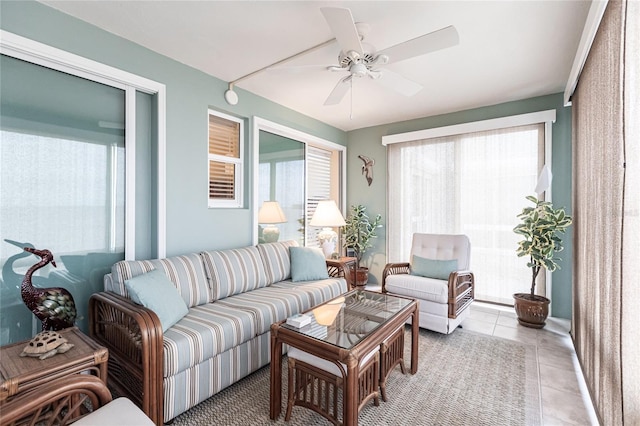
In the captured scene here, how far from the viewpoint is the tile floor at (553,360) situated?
190cm

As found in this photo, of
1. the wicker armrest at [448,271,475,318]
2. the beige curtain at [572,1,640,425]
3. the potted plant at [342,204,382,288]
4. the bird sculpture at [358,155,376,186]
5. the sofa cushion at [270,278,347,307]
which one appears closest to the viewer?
the beige curtain at [572,1,640,425]

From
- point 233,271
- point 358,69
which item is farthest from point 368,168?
point 233,271

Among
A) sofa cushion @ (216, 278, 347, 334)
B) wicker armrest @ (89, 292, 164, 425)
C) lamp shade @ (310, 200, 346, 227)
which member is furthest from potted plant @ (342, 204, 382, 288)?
wicker armrest @ (89, 292, 164, 425)

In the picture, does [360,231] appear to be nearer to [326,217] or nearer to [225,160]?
[326,217]

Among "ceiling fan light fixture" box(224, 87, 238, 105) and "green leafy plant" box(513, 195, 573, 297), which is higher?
"ceiling fan light fixture" box(224, 87, 238, 105)

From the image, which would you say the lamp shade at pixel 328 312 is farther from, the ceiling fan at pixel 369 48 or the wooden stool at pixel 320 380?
the ceiling fan at pixel 369 48

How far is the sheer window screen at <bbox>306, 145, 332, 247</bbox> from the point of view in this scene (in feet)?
15.3

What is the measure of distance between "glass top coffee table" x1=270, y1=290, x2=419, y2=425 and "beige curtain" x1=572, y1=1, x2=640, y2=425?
1.13m

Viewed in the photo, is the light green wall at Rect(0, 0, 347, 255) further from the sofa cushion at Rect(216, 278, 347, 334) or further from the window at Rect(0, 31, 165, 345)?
the sofa cushion at Rect(216, 278, 347, 334)

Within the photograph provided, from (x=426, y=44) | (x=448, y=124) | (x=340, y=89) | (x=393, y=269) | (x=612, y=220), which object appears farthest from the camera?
(x=448, y=124)

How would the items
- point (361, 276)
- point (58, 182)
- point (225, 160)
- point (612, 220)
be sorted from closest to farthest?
point (612, 220) < point (58, 182) < point (225, 160) < point (361, 276)

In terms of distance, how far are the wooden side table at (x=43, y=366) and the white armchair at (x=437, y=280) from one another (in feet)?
8.79

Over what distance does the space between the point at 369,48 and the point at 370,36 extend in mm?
335

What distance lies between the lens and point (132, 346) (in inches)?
70.7
